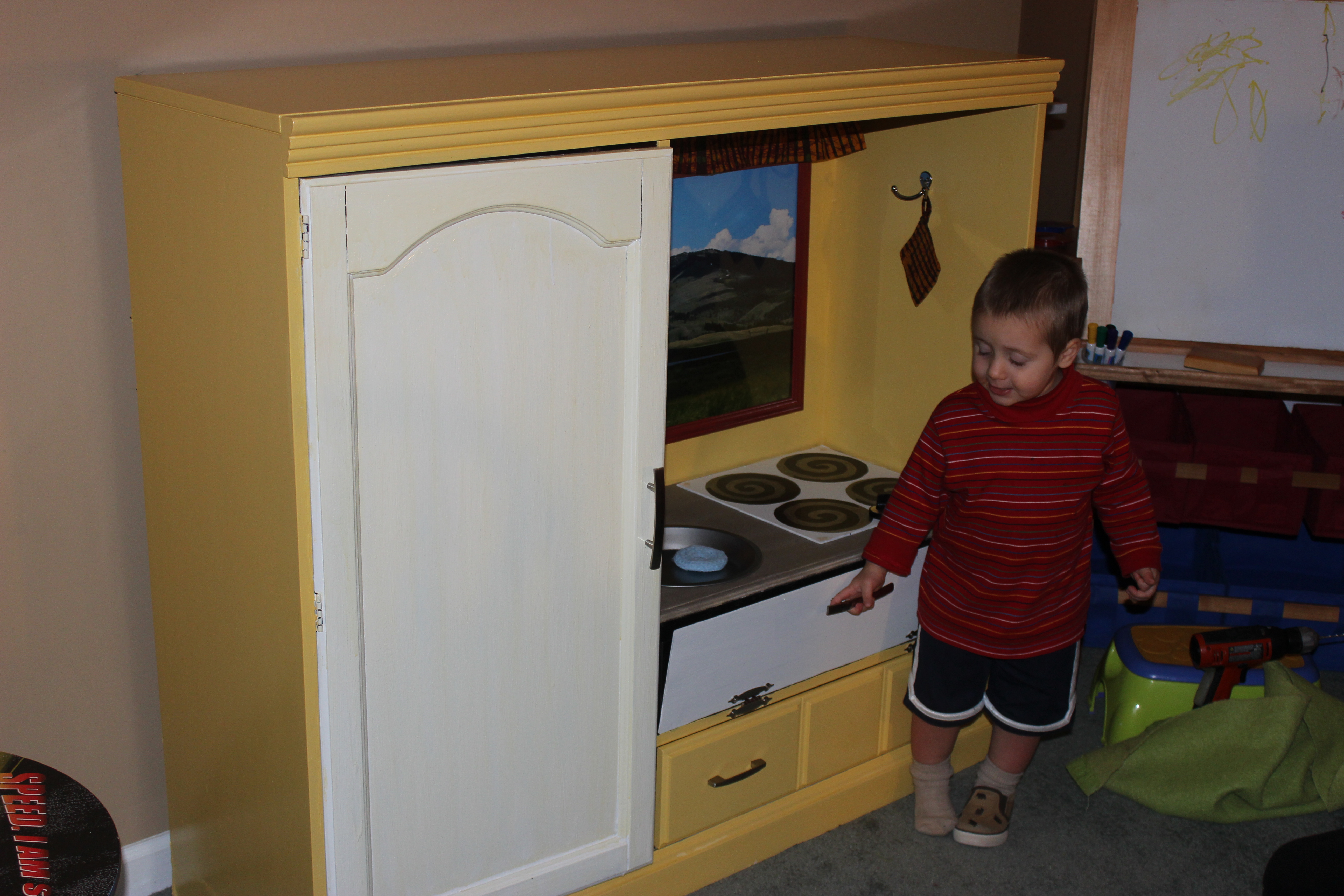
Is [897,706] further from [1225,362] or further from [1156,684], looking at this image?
[1225,362]

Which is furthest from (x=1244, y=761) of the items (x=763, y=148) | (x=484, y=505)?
(x=484, y=505)

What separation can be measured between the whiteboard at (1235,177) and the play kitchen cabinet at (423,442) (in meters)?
0.46

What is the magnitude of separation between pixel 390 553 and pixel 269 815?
502 mm

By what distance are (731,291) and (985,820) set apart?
1220mm

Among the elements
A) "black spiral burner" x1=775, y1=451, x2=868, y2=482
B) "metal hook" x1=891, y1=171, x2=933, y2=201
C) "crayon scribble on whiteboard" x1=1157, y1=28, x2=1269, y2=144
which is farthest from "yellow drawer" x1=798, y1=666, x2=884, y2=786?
"crayon scribble on whiteboard" x1=1157, y1=28, x2=1269, y2=144

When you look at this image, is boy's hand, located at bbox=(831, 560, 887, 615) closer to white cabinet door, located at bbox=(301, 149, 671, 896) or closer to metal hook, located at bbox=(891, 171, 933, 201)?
white cabinet door, located at bbox=(301, 149, 671, 896)

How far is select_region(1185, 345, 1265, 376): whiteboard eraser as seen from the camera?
2.46m

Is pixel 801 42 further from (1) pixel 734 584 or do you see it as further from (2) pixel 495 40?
(1) pixel 734 584

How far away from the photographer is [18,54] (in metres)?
1.71

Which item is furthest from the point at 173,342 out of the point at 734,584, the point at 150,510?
the point at 734,584

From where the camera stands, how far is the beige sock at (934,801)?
2.48 metres

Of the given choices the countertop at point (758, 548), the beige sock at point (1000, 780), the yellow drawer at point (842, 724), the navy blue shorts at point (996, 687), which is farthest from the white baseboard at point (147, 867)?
the beige sock at point (1000, 780)

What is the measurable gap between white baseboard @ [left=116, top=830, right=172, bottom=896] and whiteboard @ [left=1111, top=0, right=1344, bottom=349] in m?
2.20

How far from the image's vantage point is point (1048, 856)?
243cm
